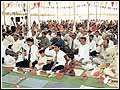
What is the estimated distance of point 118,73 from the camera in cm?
284

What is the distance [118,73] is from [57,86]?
777 mm

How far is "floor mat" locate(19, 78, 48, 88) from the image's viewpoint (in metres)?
2.65

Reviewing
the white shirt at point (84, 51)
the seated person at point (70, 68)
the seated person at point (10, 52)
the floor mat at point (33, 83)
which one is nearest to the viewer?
the floor mat at point (33, 83)

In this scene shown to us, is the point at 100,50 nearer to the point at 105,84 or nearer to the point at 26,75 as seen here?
the point at 105,84

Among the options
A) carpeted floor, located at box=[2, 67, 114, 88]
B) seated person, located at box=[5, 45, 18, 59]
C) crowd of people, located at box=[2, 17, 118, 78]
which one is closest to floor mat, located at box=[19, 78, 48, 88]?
carpeted floor, located at box=[2, 67, 114, 88]

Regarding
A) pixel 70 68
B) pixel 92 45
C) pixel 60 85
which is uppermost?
pixel 92 45

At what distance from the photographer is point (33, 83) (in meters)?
2.73

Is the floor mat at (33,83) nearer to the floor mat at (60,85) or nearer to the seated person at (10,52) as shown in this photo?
the floor mat at (60,85)

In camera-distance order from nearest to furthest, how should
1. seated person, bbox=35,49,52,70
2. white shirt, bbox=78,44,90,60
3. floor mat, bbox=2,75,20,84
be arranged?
floor mat, bbox=2,75,20,84 < seated person, bbox=35,49,52,70 < white shirt, bbox=78,44,90,60

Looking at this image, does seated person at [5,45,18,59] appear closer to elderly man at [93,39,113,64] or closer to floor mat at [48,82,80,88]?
floor mat at [48,82,80,88]

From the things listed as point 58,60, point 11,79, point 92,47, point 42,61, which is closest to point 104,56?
point 92,47

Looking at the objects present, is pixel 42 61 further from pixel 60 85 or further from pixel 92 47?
pixel 92 47

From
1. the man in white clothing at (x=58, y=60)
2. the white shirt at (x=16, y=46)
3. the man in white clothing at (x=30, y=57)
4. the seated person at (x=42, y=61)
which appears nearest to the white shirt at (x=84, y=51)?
the man in white clothing at (x=58, y=60)

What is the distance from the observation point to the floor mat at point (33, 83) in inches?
104
